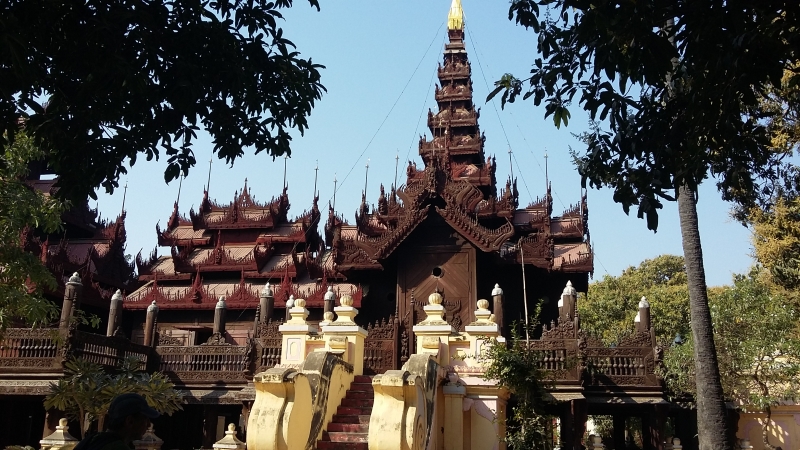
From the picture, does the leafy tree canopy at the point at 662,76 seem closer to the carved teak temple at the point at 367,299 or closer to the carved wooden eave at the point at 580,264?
the carved teak temple at the point at 367,299

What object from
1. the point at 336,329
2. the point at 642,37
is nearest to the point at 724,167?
the point at 642,37

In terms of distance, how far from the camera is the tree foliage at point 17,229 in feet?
34.4

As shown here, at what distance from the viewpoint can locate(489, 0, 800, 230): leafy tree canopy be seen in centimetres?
543

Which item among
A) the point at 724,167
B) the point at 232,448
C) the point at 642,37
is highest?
the point at 642,37

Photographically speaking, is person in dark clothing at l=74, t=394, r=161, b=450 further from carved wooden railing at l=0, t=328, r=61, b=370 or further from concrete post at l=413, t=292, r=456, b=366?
carved wooden railing at l=0, t=328, r=61, b=370

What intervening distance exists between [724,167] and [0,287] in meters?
9.49

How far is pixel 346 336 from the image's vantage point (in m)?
12.2

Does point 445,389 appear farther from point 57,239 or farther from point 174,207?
point 57,239

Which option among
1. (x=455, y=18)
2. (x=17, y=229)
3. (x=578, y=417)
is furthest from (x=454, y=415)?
(x=455, y=18)

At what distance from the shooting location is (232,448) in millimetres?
10953

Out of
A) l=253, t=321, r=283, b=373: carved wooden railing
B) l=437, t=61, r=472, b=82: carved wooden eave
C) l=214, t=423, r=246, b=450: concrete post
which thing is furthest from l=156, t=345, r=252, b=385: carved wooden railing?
l=437, t=61, r=472, b=82: carved wooden eave

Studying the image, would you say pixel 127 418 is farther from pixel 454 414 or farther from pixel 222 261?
pixel 222 261

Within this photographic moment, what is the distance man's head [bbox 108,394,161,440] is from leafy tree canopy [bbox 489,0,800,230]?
4.25 meters

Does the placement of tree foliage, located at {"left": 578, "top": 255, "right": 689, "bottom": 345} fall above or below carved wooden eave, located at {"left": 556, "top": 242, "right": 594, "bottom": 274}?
above
